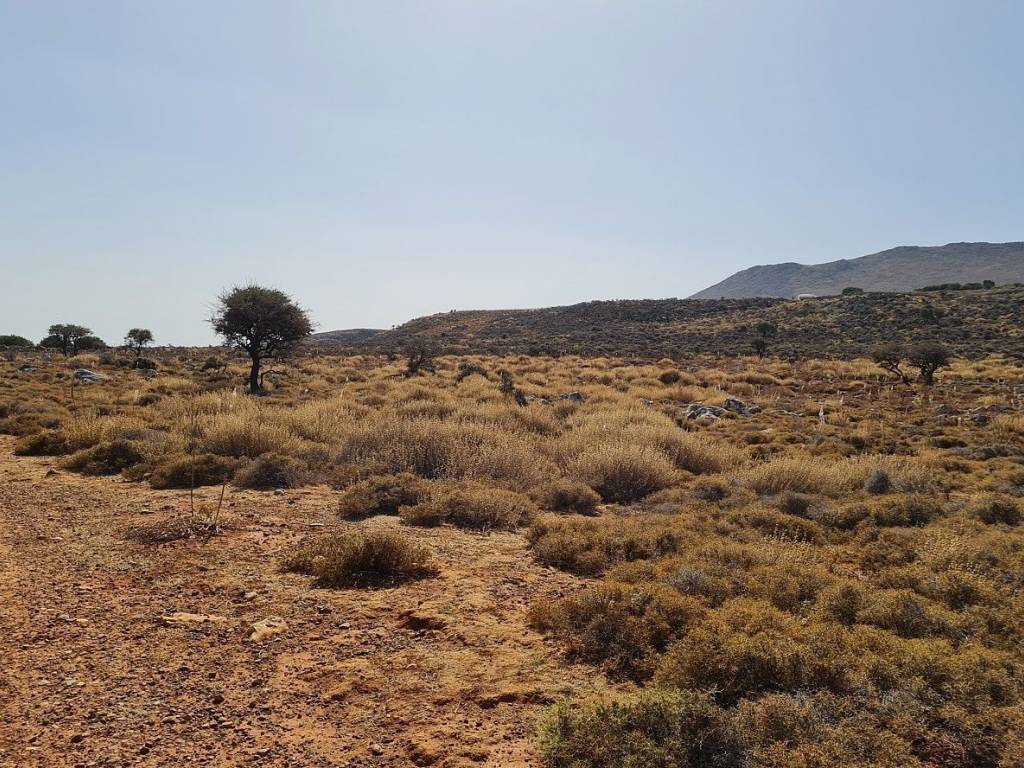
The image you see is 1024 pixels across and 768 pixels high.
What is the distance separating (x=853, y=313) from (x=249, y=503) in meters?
68.3

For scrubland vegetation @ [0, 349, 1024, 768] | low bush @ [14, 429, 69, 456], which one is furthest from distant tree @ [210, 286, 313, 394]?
low bush @ [14, 429, 69, 456]

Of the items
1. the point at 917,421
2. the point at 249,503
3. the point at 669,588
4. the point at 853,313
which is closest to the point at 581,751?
the point at 669,588

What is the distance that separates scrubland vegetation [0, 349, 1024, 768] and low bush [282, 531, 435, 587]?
0.02m

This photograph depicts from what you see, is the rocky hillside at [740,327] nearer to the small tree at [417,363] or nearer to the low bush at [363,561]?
the small tree at [417,363]

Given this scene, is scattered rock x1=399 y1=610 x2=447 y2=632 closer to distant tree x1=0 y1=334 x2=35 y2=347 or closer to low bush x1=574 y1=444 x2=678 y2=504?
low bush x1=574 y1=444 x2=678 y2=504

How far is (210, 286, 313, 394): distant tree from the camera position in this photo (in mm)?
22172

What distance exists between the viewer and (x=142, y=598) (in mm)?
4969

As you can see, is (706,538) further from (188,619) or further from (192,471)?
(192,471)

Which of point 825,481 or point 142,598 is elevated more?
point 142,598

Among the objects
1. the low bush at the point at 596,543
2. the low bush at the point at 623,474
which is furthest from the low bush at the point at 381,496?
the low bush at the point at 623,474

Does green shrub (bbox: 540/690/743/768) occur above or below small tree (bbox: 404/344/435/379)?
below

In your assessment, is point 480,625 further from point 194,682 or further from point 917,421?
point 917,421

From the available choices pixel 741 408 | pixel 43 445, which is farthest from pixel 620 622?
pixel 741 408

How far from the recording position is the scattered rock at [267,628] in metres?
4.41
